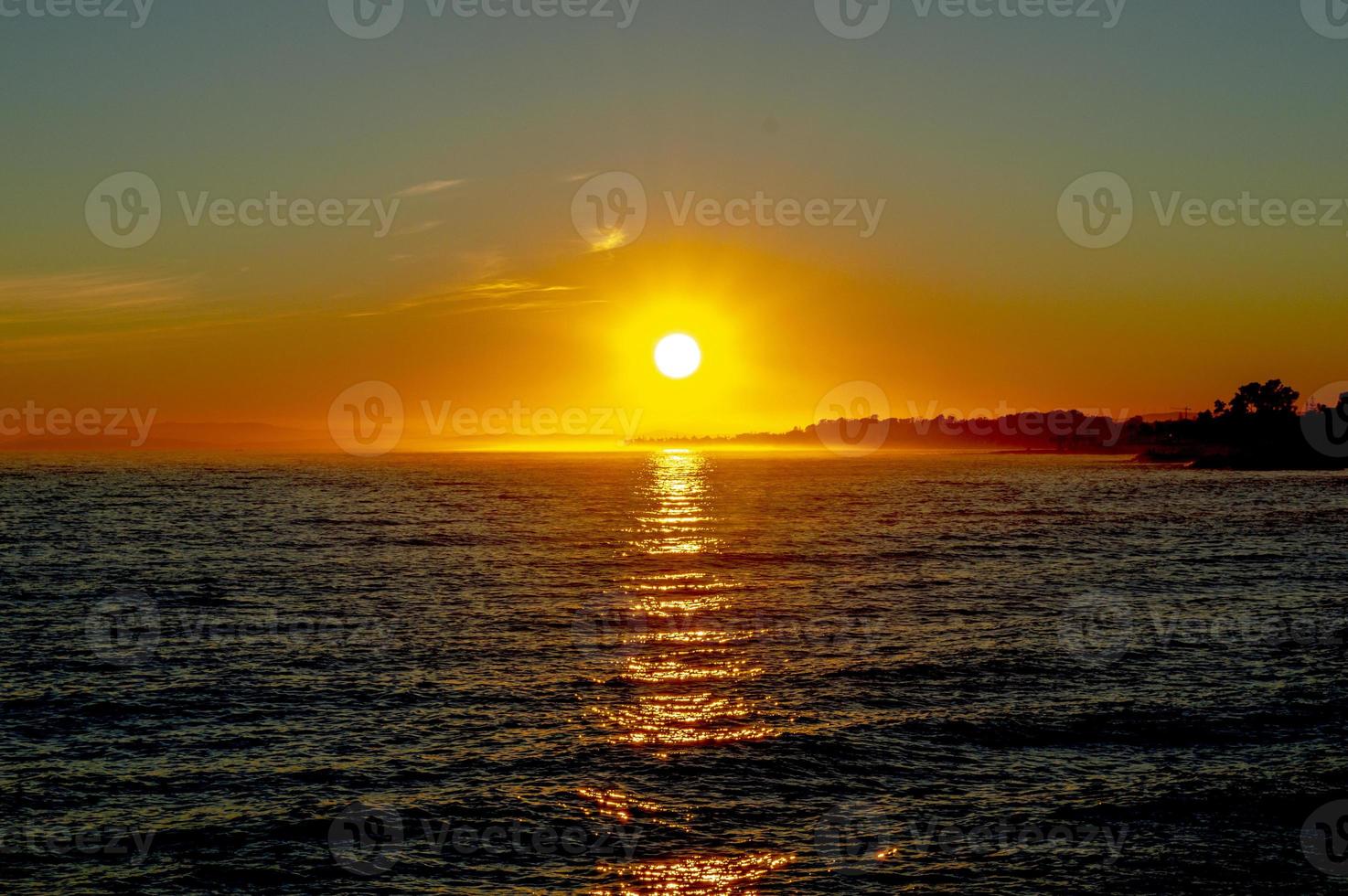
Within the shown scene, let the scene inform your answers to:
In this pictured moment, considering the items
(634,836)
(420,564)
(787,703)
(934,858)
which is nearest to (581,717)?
(787,703)

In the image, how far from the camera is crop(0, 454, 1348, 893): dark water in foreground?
67.3 feet

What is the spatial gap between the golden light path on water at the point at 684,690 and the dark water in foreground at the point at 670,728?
0.46 feet

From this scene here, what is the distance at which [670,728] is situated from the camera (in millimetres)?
29562

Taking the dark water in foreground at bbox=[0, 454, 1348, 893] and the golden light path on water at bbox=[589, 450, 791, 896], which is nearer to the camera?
the golden light path on water at bbox=[589, 450, 791, 896]

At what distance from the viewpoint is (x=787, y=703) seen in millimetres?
32156

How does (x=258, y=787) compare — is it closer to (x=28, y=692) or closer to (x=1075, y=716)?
(x=28, y=692)

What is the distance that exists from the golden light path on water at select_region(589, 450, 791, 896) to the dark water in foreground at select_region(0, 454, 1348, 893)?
0.14 metres

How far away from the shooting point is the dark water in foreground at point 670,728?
20.5 m

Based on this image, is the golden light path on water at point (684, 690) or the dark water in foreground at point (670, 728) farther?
the dark water in foreground at point (670, 728)

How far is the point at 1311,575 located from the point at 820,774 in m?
52.2

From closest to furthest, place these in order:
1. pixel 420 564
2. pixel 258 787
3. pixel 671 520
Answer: pixel 258 787, pixel 420 564, pixel 671 520

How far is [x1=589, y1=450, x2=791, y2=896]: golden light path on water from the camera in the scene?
778 inches

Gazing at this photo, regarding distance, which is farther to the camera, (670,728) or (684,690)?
(684,690)

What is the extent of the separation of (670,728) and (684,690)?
483 cm
